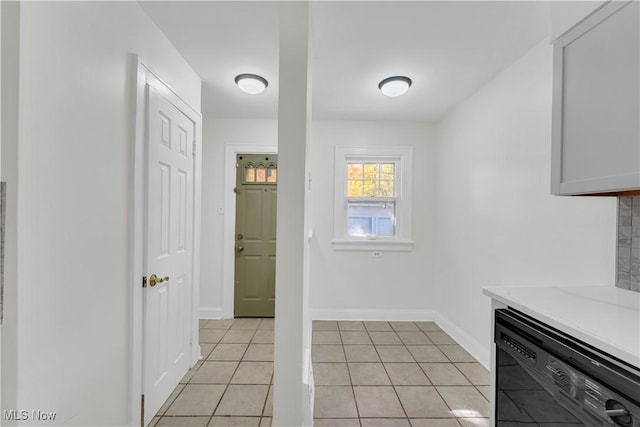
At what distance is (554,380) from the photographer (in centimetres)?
98

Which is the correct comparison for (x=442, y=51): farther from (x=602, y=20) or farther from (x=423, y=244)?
(x=423, y=244)

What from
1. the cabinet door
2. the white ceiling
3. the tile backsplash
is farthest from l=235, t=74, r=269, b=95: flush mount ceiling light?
the tile backsplash

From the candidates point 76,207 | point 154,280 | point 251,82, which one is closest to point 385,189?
point 251,82

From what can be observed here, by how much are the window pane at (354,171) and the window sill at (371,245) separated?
2.69 ft

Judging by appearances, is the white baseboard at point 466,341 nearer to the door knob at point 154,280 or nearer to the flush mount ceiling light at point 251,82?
the door knob at point 154,280

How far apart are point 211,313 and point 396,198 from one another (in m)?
2.67

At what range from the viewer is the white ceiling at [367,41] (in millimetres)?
1779

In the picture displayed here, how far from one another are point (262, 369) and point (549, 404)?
6.83 feet

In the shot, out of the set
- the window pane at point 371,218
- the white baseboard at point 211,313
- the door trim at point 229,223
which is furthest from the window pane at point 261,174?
the white baseboard at point 211,313

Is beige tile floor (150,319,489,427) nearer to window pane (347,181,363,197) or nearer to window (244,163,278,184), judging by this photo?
window pane (347,181,363,197)

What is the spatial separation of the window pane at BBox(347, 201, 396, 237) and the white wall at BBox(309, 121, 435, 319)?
0.27 metres

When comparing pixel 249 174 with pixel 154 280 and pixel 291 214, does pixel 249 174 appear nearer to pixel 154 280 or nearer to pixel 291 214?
pixel 154 280

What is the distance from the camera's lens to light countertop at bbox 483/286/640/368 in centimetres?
85

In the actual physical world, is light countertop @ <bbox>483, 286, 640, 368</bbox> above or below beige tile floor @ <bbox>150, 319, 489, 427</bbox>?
above
